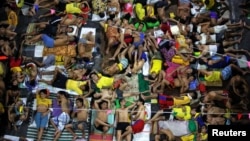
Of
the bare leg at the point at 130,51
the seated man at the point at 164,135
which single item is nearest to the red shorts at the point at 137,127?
the seated man at the point at 164,135

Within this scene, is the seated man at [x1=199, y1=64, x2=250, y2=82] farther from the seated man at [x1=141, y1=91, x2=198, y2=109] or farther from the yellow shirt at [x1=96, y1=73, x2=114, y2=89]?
the yellow shirt at [x1=96, y1=73, x2=114, y2=89]

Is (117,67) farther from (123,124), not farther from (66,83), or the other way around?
(123,124)

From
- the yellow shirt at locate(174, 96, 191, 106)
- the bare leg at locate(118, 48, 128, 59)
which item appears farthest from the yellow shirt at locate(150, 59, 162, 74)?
the yellow shirt at locate(174, 96, 191, 106)

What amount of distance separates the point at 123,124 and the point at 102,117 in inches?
14.0

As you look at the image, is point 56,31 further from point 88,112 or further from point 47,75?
point 88,112

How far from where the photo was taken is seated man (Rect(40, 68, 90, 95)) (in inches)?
301

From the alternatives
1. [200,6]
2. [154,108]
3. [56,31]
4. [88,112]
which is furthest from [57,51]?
[200,6]

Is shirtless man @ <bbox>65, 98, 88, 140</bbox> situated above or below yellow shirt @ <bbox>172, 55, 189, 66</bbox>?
below

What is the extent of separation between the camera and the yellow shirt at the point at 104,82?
7.70m

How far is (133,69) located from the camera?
25.9 ft

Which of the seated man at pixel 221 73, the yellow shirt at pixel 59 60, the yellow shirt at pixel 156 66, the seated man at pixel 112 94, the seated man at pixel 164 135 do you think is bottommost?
the seated man at pixel 164 135

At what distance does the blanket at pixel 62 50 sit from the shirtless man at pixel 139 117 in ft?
4.94

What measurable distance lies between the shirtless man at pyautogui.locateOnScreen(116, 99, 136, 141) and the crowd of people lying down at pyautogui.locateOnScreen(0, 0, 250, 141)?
0.05 ft

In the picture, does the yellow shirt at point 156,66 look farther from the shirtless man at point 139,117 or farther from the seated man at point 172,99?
the shirtless man at point 139,117
